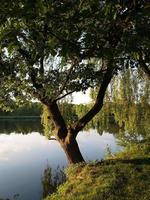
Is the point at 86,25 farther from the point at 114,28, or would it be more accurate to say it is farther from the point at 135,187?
the point at 135,187

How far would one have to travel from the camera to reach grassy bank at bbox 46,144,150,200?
9.17 meters

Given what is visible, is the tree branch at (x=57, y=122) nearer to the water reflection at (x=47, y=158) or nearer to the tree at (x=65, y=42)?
the tree at (x=65, y=42)

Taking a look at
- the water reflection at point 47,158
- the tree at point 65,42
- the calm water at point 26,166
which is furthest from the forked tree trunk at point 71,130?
the calm water at point 26,166

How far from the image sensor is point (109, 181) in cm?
991

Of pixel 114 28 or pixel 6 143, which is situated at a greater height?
pixel 114 28

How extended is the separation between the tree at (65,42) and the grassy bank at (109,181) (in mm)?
1442

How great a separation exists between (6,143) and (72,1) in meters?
31.6

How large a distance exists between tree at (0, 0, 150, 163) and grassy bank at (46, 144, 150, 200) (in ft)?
4.73

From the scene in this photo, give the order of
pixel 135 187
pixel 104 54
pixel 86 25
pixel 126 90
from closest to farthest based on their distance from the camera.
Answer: pixel 104 54
pixel 86 25
pixel 135 187
pixel 126 90

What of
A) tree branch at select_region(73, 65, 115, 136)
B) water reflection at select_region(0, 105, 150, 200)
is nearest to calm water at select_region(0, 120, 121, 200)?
water reflection at select_region(0, 105, 150, 200)

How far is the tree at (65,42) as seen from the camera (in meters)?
5.19

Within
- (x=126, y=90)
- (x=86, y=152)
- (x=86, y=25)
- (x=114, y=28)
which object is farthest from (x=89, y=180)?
(x=86, y=152)

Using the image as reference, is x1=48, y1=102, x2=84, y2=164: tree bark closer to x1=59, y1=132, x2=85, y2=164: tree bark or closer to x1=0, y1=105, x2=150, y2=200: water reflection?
x1=59, y1=132, x2=85, y2=164: tree bark

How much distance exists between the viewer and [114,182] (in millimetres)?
9828
